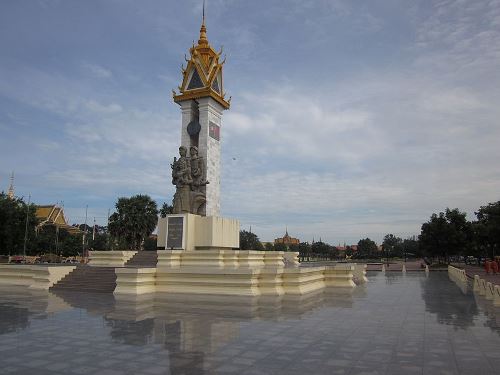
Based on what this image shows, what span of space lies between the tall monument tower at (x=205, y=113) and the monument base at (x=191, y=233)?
5.24 feet

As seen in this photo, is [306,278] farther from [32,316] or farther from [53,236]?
[53,236]

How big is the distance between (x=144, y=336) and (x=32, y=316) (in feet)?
13.5

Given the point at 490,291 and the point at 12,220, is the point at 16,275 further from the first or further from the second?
the point at 490,291

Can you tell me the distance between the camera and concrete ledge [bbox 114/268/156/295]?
49.0ft

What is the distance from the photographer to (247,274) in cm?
1435

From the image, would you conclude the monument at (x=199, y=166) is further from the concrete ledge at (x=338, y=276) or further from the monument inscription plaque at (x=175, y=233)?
the concrete ledge at (x=338, y=276)

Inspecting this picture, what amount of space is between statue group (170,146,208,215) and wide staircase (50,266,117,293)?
5161mm

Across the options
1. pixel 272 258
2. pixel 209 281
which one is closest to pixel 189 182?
pixel 272 258

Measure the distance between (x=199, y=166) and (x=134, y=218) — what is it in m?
14.3

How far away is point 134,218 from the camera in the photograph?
1394 inches

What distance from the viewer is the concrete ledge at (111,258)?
22.5 m

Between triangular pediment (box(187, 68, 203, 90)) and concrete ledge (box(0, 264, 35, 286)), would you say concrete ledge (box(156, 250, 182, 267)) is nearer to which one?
concrete ledge (box(0, 264, 35, 286))

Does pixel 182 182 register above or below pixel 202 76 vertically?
below

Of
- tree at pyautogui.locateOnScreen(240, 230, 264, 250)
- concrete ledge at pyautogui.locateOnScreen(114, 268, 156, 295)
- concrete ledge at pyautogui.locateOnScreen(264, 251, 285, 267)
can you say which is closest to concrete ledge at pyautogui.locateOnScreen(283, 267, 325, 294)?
concrete ledge at pyautogui.locateOnScreen(264, 251, 285, 267)
